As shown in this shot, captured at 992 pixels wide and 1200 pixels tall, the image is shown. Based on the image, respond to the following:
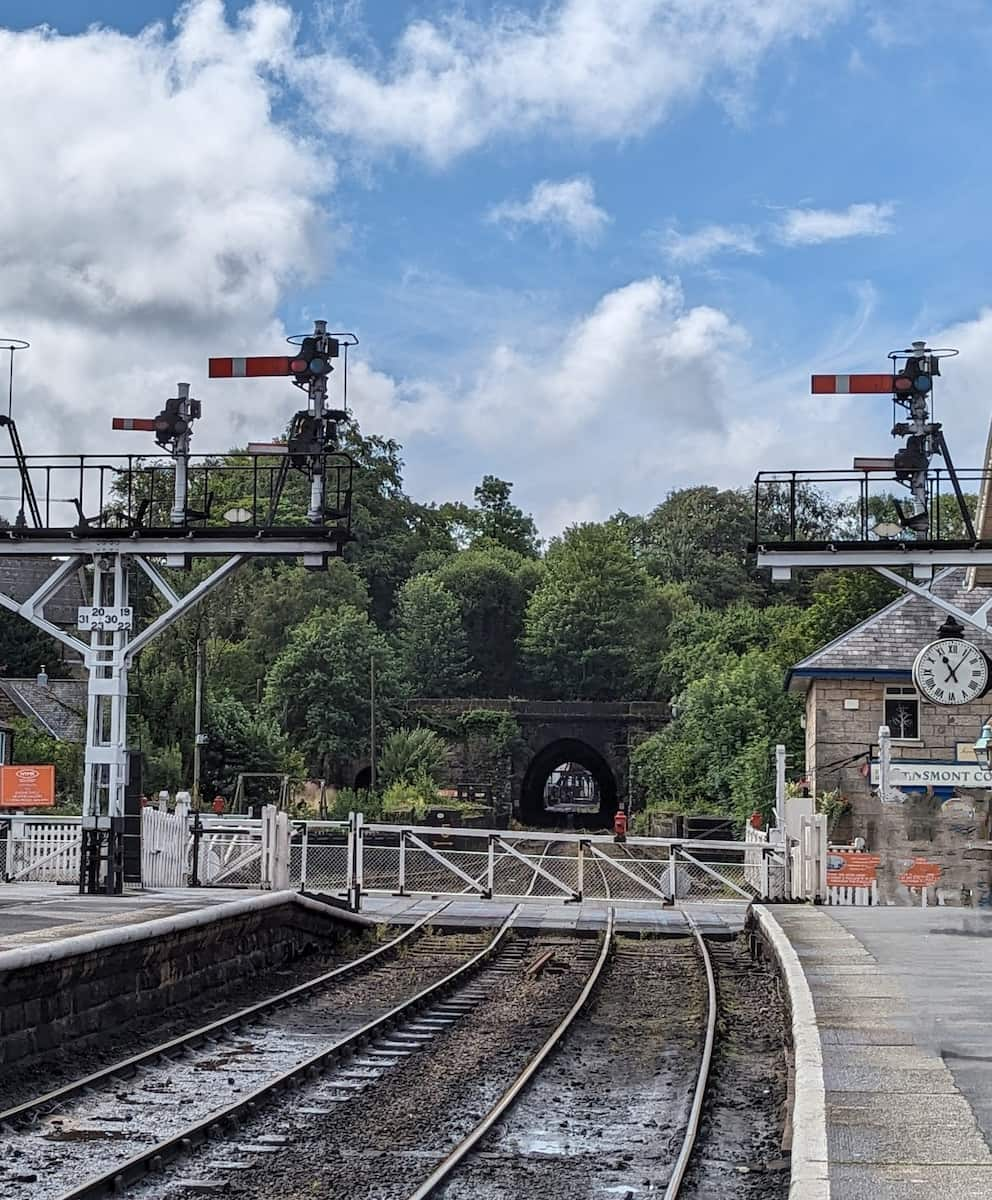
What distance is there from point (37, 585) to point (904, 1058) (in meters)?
48.5

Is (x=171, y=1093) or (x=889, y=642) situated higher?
(x=889, y=642)

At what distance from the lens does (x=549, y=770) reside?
70.9m

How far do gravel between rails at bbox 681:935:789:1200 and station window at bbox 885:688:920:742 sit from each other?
59.5ft

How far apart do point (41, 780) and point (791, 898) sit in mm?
11111

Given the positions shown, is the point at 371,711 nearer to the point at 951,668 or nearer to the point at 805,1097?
the point at 951,668

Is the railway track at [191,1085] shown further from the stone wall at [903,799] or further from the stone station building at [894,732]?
the stone station building at [894,732]

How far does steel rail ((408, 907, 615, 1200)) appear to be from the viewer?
25.9ft

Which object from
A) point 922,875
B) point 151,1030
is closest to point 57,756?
point 922,875

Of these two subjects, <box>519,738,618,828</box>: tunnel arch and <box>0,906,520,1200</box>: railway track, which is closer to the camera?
<box>0,906,520,1200</box>: railway track

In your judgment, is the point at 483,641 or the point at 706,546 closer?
the point at 483,641

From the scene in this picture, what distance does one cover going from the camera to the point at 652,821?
46031mm

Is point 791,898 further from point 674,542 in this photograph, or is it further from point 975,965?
point 674,542

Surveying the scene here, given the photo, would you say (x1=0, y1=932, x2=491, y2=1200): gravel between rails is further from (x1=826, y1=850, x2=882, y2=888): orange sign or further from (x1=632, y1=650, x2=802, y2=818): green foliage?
(x1=632, y1=650, x2=802, y2=818): green foliage

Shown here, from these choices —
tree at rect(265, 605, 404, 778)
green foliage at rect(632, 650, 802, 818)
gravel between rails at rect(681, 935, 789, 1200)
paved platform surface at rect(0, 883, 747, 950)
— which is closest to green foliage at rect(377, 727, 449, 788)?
tree at rect(265, 605, 404, 778)
